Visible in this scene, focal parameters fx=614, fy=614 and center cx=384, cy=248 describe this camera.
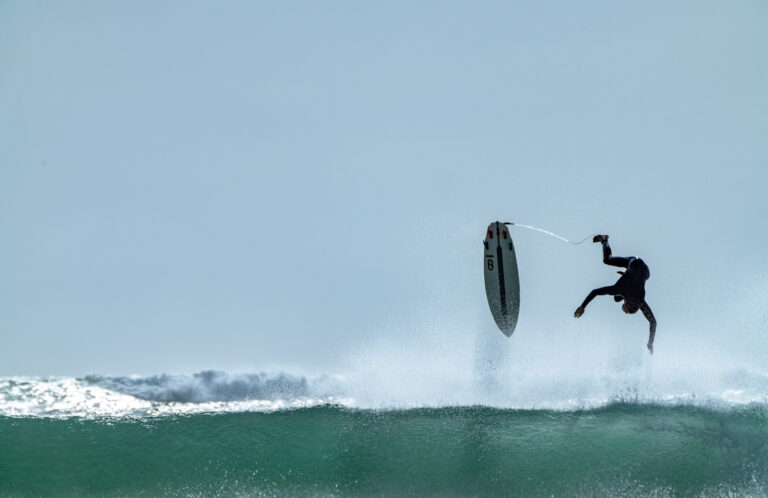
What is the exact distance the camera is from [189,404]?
14.3 metres

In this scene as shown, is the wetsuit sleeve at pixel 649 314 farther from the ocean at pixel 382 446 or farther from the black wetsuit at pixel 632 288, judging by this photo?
the ocean at pixel 382 446

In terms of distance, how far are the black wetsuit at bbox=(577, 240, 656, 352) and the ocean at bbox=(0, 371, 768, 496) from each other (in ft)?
7.03

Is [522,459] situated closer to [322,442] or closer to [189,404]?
[322,442]

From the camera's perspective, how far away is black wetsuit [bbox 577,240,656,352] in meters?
10.1

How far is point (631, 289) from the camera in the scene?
1014 cm

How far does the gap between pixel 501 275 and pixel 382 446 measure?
15.7 feet

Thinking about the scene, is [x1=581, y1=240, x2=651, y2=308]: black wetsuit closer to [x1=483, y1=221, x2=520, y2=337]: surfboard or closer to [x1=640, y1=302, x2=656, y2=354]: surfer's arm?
[x1=640, y1=302, x2=656, y2=354]: surfer's arm

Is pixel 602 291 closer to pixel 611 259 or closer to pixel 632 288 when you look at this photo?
pixel 632 288

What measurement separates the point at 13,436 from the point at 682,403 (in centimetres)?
1340

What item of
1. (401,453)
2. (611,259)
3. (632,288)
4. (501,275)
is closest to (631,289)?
(632,288)

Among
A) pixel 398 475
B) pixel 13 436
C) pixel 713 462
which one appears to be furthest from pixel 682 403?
pixel 13 436

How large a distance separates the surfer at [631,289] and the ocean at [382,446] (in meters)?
2.14

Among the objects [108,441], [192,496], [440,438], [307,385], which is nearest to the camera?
[192,496]

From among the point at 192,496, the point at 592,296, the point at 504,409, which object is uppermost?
the point at 592,296
